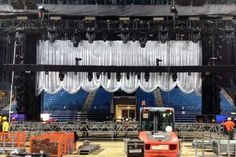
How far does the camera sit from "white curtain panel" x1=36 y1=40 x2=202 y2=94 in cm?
3434

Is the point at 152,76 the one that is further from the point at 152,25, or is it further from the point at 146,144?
the point at 146,144

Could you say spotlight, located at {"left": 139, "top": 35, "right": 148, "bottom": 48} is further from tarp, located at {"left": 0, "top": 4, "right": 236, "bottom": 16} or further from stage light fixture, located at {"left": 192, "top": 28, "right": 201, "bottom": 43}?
stage light fixture, located at {"left": 192, "top": 28, "right": 201, "bottom": 43}

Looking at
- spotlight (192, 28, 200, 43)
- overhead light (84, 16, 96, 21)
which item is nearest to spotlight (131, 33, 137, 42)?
overhead light (84, 16, 96, 21)

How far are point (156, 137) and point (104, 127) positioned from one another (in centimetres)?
1553

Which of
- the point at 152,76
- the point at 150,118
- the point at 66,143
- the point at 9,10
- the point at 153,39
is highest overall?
the point at 9,10

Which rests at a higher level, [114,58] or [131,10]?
[131,10]

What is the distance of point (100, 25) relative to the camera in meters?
32.0

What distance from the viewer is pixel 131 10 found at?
33781mm

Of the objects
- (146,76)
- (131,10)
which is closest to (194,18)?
(131,10)

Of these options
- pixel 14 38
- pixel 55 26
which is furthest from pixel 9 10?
pixel 55 26

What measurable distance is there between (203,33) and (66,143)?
14.6 m

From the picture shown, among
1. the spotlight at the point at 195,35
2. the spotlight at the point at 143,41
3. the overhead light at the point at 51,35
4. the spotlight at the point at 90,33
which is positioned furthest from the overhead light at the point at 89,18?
the spotlight at the point at 195,35

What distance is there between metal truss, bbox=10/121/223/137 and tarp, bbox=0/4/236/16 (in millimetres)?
8504

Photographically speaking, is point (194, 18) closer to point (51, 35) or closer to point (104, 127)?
point (104, 127)
